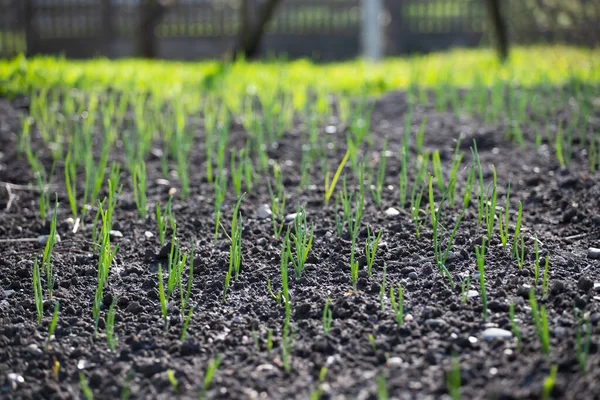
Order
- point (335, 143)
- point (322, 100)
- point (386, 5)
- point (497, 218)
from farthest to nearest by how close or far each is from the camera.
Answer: point (386, 5) → point (322, 100) → point (335, 143) → point (497, 218)

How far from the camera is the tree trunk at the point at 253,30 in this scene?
23.2ft

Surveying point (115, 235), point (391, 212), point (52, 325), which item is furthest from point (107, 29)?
point (52, 325)

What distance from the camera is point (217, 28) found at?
11.2 metres

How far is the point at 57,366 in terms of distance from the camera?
1519 mm

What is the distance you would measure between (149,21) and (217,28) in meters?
2.38

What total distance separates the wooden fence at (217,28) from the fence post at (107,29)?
16 millimetres

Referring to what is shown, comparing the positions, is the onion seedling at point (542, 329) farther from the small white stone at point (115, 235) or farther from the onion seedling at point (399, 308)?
the small white stone at point (115, 235)

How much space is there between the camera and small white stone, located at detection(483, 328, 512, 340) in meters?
1.55

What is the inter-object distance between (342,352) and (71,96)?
3.13 meters

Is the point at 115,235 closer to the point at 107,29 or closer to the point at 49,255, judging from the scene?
the point at 49,255

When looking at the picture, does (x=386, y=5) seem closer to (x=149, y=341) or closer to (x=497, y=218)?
(x=497, y=218)

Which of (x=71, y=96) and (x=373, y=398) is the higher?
(x=71, y=96)

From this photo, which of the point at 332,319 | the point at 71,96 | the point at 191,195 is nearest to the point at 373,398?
the point at 332,319

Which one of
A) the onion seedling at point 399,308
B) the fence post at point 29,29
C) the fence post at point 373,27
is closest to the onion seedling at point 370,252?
the onion seedling at point 399,308
